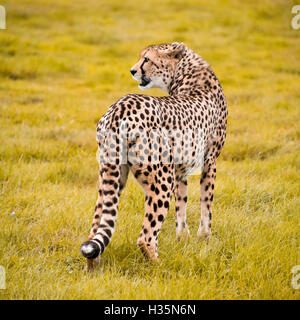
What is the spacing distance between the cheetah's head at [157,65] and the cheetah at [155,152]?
3cm

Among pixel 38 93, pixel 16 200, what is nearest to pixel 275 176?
pixel 16 200

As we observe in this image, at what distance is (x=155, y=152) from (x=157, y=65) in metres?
1.13

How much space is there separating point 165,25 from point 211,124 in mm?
9229

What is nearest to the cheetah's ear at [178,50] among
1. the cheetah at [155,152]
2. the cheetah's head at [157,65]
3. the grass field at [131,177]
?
the cheetah's head at [157,65]

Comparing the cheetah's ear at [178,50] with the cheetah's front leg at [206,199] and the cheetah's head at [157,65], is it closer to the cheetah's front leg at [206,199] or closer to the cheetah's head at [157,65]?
the cheetah's head at [157,65]

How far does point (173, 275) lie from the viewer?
2.71 metres

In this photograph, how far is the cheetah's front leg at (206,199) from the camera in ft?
11.0

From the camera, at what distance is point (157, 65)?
3.56 m

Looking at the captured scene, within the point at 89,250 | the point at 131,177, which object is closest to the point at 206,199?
the point at 89,250

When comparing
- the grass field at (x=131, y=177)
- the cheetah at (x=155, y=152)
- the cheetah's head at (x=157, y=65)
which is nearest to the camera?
the cheetah at (x=155, y=152)

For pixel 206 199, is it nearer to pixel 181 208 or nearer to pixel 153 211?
pixel 181 208

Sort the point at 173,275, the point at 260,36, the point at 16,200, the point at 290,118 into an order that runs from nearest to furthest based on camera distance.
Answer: the point at 173,275 < the point at 16,200 < the point at 290,118 < the point at 260,36

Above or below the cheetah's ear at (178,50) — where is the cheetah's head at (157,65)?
below

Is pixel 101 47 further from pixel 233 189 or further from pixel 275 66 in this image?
pixel 233 189
